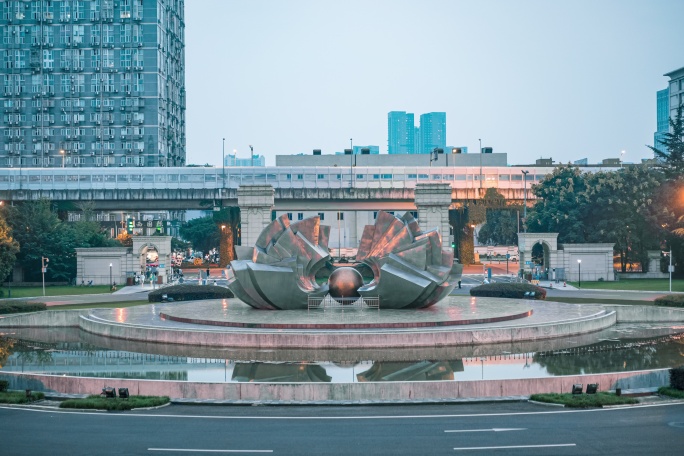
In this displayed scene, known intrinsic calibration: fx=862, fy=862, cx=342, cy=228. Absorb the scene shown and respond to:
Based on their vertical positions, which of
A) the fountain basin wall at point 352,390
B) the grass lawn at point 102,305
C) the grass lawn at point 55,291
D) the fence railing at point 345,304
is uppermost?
the fence railing at point 345,304

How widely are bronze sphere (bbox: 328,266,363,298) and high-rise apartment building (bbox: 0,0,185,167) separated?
90.6 meters

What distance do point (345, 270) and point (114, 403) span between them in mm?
20654

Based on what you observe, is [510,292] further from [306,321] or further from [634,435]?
[634,435]

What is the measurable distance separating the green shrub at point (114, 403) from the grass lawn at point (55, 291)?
38421 mm

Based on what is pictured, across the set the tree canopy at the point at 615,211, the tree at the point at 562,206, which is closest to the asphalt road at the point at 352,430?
the tree canopy at the point at 615,211

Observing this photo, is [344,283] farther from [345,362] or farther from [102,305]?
[102,305]

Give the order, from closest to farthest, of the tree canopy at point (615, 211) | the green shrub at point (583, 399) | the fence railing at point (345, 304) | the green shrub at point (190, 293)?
the green shrub at point (583, 399), the fence railing at point (345, 304), the green shrub at point (190, 293), the tree canopy at point (615, 211)

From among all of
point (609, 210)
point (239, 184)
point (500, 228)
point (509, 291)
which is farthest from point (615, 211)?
point (500, 228)

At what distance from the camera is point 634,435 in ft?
67.3

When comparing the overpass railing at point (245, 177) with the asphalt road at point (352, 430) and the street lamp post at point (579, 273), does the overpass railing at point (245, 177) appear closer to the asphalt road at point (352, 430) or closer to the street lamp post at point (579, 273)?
the street lamp post at point (579, 273)

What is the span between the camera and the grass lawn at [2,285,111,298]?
6162 cm

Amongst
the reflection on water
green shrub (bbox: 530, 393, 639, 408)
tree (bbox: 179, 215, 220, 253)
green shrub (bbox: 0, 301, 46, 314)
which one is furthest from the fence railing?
tree (bbox: 179, 215, 220, 253)

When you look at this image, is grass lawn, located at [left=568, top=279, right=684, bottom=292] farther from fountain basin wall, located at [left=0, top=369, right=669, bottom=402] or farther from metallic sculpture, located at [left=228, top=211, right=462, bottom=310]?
fountain basin wall, located at [left=0, top=369, right=669, bottom=402]

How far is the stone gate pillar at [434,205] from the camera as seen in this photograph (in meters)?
72.6
